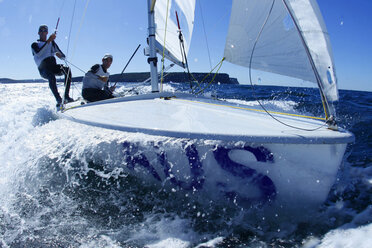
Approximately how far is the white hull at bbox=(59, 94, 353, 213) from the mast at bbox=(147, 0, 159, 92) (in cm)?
178

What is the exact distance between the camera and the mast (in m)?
3.68

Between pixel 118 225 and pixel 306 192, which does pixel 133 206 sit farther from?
pixel 306 192

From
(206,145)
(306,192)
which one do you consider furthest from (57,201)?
(306,192)

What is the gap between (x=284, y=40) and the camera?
6.79 ft

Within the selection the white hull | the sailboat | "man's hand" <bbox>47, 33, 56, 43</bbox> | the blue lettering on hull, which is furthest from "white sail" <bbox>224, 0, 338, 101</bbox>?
"man's hand" <bbox>47, 33, 56, 43</bbox>

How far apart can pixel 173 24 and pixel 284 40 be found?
325 cm

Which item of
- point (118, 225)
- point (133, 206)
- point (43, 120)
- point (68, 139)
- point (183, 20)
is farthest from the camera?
point (183, 20)

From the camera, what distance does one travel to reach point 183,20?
5059mm

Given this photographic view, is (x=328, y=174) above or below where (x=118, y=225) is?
above

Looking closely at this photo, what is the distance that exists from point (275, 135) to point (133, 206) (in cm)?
132

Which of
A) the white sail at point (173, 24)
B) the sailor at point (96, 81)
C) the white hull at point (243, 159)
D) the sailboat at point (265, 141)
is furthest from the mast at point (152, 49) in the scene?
the white hull at point (243, 159)

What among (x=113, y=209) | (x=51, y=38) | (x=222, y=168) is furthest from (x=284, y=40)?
(x=51, y=38)

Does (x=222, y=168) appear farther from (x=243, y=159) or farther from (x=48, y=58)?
(x=48, y=58)

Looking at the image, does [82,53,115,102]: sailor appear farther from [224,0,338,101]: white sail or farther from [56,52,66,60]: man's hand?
[224,0,338,101]: white sail
